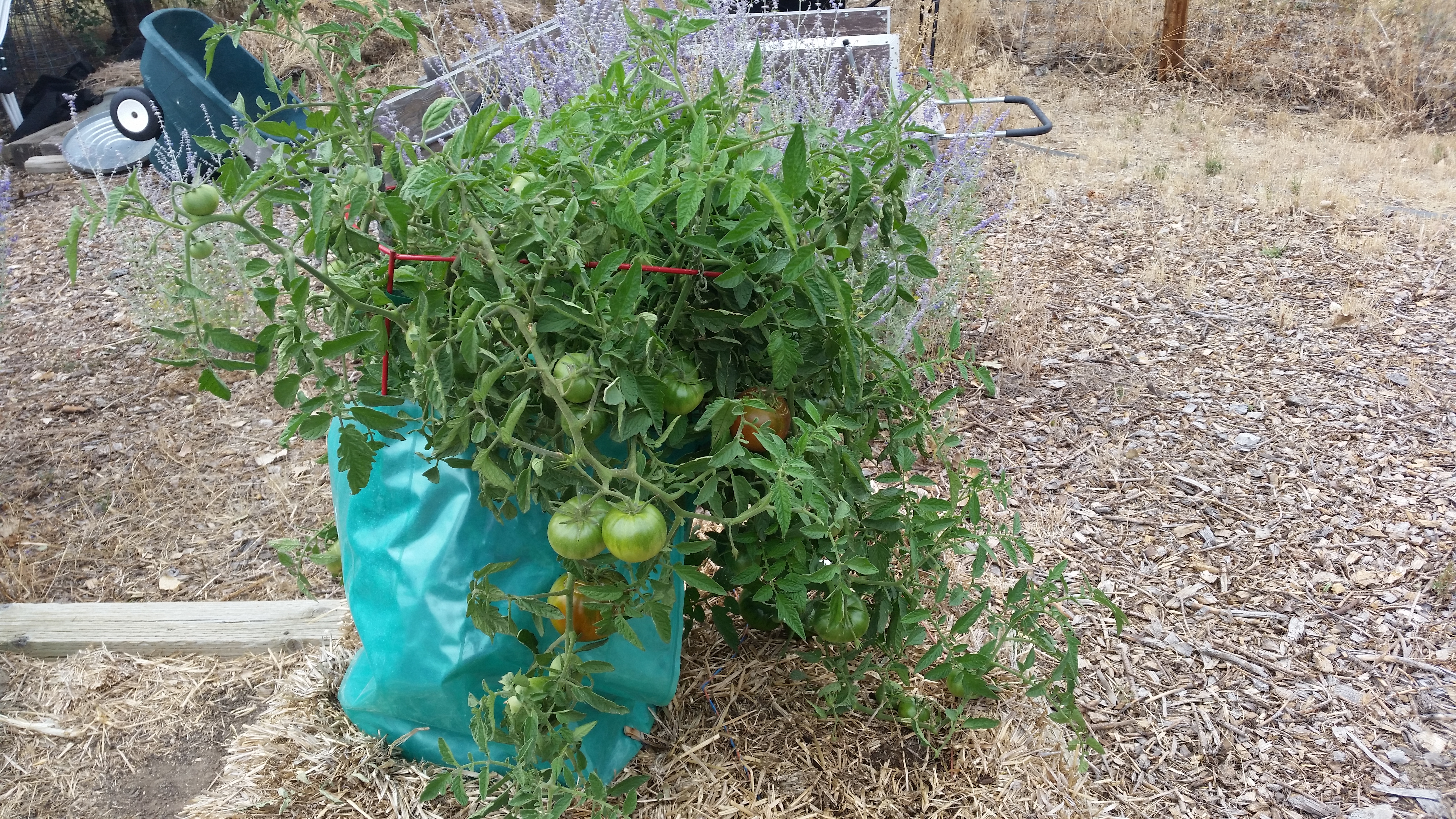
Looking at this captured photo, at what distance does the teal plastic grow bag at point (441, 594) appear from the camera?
4.96 feet

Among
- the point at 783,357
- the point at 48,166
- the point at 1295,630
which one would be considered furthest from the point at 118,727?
the point at 48,166

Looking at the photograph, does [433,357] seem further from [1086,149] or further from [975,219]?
[1086,149]

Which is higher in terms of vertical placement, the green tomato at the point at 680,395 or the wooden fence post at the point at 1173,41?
the green tomato at the point at 680,395

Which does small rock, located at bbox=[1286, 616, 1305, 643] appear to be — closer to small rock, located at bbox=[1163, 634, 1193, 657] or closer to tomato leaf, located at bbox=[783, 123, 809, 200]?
small rock, located at bbox=[1163, 634, 1193, 657]

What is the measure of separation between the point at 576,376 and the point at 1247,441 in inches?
97.9

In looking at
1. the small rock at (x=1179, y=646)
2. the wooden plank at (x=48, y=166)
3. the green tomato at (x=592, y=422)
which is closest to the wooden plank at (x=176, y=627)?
the green tomato at (x=592, y=422)

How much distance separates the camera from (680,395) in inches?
49.5

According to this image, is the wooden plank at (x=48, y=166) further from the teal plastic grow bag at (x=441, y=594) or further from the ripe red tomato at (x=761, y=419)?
the ripe red tomato at (x=761, y=419)

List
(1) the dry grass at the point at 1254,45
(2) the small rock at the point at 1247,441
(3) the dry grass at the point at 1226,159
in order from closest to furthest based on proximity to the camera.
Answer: (2) the small rock at the point at 1247,441 → (3) the dry grass at the point at 1226,159 → (1) the dry grass at the point at 1254,45

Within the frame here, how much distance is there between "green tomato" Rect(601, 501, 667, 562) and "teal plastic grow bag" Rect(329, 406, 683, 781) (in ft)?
1.09

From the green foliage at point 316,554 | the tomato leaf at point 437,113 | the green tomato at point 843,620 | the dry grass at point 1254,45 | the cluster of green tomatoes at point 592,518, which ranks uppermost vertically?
the tomato leaf at point 437,113

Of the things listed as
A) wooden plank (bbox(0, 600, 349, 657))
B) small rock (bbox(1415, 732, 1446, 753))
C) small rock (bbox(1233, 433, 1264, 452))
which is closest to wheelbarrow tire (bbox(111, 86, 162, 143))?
wooden plank (bbox(0, 600, 349, 657))

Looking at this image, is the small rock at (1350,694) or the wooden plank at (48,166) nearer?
the small rock at (1350,694)

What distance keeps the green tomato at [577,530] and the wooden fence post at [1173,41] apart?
23.9 feet
